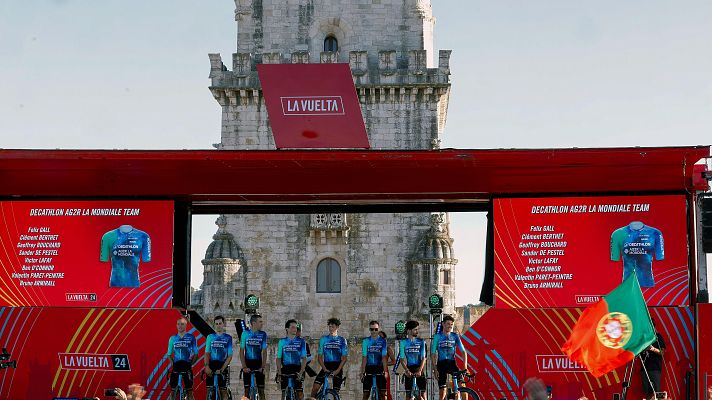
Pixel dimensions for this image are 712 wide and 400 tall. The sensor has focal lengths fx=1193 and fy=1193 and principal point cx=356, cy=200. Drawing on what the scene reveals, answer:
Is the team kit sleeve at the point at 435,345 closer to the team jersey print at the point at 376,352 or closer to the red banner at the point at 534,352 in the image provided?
the team jersey print at the point at 376,352

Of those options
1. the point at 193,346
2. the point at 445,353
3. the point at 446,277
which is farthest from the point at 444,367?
the point at 446,277

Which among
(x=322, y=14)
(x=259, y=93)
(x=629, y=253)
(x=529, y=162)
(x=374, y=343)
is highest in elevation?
(x=322, y=14)

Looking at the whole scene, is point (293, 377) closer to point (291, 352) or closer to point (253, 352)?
point (291, 352)

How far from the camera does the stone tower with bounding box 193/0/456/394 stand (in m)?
48.8

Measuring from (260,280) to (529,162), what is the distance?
2739 centimetres

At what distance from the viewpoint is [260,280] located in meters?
49.1

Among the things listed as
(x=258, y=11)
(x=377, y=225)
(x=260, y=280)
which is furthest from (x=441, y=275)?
(x=258, y=11)

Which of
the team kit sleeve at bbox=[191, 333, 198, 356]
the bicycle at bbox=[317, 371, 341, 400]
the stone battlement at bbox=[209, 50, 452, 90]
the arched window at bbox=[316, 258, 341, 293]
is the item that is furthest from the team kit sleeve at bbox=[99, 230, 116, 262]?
the stone battlement at bbox=[209, 50, 452, 90]

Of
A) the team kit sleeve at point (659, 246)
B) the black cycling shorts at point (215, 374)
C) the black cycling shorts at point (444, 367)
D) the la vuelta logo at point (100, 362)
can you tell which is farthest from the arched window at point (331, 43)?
the black cycling shorts at point (444, 367)

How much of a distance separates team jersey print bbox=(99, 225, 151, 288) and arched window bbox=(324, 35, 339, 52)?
29.1 metres

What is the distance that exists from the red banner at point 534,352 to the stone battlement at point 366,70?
2810 cm

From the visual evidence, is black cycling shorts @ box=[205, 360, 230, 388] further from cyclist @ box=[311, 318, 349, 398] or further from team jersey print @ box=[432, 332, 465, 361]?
team jersey print @ box=[432, 332, 465, 361]

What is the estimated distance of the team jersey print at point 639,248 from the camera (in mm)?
23484

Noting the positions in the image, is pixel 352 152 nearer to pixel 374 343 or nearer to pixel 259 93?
pixel 374 343
